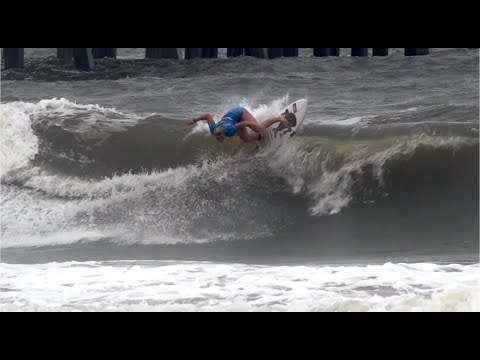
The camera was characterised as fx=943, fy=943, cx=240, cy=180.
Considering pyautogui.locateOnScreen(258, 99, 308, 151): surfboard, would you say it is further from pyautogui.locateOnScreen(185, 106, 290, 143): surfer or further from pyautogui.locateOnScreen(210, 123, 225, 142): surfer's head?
pyautogui.locateOnScreen(210, 123, 225, 142): surfer's head

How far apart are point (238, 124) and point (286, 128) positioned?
60.2 inches

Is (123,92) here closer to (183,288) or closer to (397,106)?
(397,106)

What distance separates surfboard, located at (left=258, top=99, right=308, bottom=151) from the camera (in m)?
14.5

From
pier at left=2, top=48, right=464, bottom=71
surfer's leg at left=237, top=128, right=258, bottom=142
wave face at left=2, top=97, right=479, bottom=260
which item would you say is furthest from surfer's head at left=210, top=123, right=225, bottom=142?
pier at left=2, top=48, right=464, bottom=71

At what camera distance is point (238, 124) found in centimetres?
1332

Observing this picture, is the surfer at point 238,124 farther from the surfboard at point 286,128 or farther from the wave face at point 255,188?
the wave face at point 255,188

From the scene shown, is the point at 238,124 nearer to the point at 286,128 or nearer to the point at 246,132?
the point at 246,132

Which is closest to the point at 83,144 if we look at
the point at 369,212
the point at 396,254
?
the point at 369,212

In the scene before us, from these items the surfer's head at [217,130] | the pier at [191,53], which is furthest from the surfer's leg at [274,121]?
the pier at [191,53]

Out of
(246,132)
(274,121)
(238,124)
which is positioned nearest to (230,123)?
(238,124)

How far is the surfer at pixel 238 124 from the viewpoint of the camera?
1330cm

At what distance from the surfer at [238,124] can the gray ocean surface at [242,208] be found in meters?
0.68

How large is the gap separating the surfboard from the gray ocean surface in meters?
0.19
